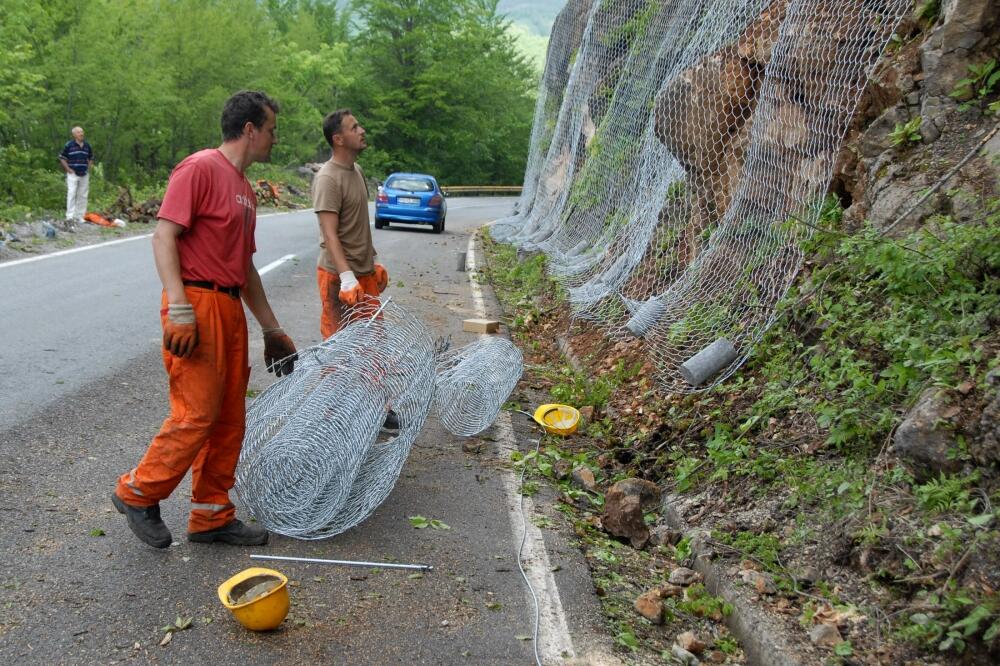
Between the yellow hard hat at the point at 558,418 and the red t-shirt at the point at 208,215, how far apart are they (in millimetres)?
3068

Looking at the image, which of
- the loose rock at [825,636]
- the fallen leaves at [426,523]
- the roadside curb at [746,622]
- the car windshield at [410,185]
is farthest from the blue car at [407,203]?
the loose rock at [825,636]

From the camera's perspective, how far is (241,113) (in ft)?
14.4

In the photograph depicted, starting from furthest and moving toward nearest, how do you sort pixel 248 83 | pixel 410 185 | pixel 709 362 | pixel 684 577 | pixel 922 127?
pixel 248 83, pixel 410 185, pixel 709 362, pixel 922 127, pixel 684 577

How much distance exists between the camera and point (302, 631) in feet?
12.3

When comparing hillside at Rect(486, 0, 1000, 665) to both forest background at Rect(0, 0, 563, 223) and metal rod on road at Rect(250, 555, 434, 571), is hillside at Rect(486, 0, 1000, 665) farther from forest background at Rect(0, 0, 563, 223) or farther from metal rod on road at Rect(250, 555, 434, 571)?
forest background at Rect(0, 0, 563, 223)

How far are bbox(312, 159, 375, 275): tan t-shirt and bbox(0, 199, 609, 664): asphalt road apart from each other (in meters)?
1.33

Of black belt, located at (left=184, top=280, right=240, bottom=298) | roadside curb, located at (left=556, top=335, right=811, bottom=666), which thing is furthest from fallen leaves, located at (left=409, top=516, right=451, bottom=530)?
black belt, located at (left=184, top=280, right=240, bottom=298)

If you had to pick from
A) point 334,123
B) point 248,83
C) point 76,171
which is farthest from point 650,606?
point 248,83

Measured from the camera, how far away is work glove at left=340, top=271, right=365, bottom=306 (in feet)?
19.0

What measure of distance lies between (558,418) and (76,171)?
1580 cm

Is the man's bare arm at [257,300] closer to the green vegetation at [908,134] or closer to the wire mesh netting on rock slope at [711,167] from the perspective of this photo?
the wire mesh netting on rock slope at [711,167]

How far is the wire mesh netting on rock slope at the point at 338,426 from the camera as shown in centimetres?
468

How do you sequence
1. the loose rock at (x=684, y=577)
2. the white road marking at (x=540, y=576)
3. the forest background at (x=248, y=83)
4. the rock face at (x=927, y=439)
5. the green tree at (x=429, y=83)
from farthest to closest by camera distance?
the green tree at (x=429, y=83) < the forest background at (x=248, y=83) < the loose rock at (x=684, y=577) < the rock face at (x=927, y=439) < the white road marking at (x=540, y=576)

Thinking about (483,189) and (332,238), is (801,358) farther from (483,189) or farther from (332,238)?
(483,189)
